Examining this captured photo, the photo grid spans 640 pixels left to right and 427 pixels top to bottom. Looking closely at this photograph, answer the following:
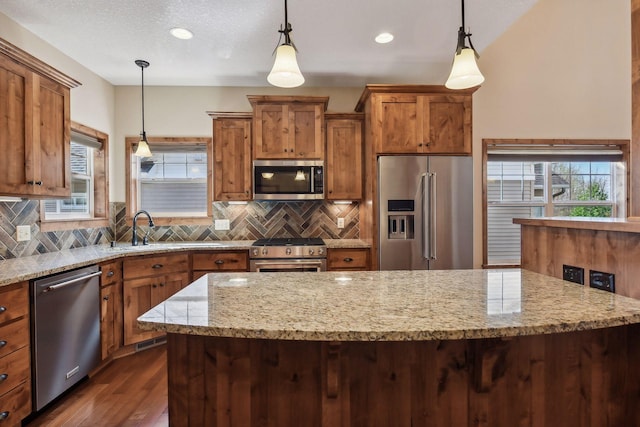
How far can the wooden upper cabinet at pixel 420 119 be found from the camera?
3.08 m

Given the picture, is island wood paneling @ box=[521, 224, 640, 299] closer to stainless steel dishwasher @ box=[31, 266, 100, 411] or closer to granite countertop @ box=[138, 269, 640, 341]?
granite countertop @ box=[138, 269, 640, 341]

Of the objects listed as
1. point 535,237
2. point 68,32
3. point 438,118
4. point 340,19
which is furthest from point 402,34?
point 68,32

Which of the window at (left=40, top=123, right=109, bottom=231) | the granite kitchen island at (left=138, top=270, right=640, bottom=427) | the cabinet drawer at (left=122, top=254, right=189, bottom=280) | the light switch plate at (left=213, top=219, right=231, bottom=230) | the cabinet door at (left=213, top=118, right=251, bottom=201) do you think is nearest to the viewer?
the granite kitchen island at (left=138, top=270, right=640, bottom=427)

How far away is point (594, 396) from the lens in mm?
1140

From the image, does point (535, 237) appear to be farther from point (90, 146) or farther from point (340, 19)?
point (90, 146)

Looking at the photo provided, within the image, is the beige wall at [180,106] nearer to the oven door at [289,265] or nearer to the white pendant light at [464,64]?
the oven door at [289,265]

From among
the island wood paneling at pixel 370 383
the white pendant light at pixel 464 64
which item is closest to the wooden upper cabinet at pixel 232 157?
the white pendant light at pixel 464 64

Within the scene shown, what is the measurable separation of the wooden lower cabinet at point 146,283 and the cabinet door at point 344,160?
1.68 meters

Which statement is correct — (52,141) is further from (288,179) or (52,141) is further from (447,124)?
(447,124)

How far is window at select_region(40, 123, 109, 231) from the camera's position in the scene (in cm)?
296

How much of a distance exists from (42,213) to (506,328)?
132 inches

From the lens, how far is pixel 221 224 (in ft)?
12.2

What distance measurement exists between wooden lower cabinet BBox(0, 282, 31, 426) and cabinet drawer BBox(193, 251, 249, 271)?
4.52 ft

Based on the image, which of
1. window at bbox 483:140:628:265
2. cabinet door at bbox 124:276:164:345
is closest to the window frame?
cabinet door at bbox 124:276:164:345
